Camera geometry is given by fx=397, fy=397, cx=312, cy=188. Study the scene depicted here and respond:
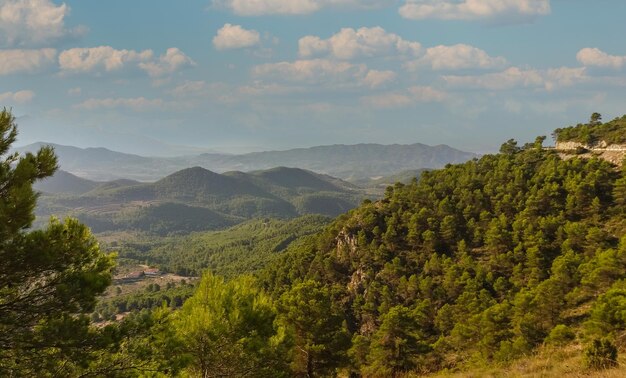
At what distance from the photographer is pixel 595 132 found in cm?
8844

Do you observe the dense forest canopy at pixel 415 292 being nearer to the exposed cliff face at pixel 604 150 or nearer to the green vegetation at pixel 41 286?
the green vegetation at pixel 41 286

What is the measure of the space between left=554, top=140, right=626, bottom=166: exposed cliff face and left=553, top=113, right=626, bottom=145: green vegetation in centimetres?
93

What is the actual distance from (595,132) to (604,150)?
11152 millimetres

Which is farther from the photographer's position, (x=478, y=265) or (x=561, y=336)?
(x=478, y=265)

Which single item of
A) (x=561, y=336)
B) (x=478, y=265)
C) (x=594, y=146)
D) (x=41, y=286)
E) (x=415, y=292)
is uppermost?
(x=594, y=146)

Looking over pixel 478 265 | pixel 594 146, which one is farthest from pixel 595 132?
pixel 478 265

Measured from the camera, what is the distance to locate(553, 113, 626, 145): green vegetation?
81287 millimetres

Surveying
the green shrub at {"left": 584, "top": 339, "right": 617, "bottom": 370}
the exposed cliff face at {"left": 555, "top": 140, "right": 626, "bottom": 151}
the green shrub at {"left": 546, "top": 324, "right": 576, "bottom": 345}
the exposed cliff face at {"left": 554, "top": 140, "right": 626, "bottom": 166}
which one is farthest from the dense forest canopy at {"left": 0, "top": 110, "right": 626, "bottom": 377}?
the exposed cliff face at {"left": 555, "top": 140, "right": 626, "bottom": 151}

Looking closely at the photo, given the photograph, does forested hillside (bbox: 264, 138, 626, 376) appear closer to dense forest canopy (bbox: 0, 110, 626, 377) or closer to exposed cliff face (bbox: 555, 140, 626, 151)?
dense forest canopy (bbox: 0, 110, 626, 377)

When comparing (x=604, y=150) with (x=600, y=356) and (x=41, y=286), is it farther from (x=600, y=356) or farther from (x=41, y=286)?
(x=41, y=286)

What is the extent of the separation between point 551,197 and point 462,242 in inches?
665

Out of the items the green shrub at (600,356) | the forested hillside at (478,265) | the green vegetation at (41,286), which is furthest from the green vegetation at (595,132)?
the green vegetation at (41,286)

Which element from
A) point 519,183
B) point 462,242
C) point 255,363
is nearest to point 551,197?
point 519,183

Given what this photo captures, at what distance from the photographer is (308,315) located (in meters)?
35.8
